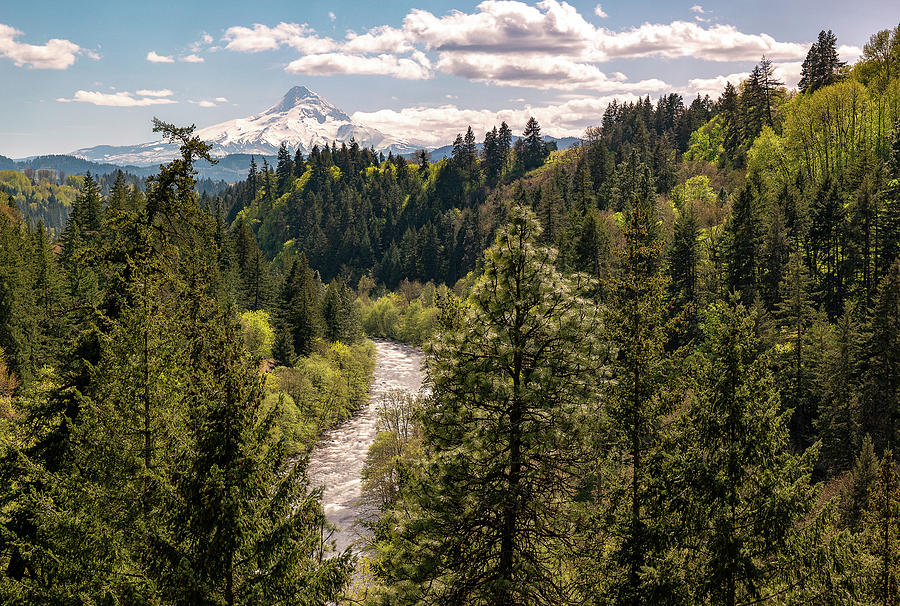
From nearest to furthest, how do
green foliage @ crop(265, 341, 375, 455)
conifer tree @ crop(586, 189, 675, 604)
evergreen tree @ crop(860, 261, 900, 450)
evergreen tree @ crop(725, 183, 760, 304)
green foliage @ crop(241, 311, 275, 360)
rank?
conifer tree @ crop(586, 189, 675, 604) → evergreen tree @ crop(860, 261, 900, 450) → green foliage @ crop(265, 341, 375, 455) → evergreen tree @ crop(725, 183, 760, 304) → green foliage @ crop(241, 311, 275, 360)

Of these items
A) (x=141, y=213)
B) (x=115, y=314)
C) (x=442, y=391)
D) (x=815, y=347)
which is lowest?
(x=815, y=347)

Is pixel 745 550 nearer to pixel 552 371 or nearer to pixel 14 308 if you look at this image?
pixel 552 371

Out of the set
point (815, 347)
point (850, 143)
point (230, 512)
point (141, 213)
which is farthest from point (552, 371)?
point (850, 143)

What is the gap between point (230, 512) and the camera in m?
9.20

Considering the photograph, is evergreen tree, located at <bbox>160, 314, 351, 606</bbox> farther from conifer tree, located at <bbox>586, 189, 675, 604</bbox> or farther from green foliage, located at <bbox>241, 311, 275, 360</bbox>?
green foliage, located at <bbox>241, 311, 275, 360</bbox>

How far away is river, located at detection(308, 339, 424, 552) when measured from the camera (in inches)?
1742

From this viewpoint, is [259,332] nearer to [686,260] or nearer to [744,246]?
[686,260]

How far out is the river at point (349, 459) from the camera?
4425 cm

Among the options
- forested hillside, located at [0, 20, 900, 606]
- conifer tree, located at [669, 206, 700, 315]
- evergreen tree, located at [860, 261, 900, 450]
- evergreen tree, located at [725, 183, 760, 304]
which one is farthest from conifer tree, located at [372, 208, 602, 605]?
evergreen tree, located at [725, 183, 760, 304]

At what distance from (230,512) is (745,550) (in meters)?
10.5

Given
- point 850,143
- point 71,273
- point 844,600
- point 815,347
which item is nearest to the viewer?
point 844,600

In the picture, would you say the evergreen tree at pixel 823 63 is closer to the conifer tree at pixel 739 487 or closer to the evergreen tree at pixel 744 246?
the evergreen tree at pixel 744 246

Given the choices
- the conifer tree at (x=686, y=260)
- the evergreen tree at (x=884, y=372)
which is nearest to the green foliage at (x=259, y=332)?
the conifer tree at (x=686, y=260)

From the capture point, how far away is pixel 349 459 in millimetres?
56531
